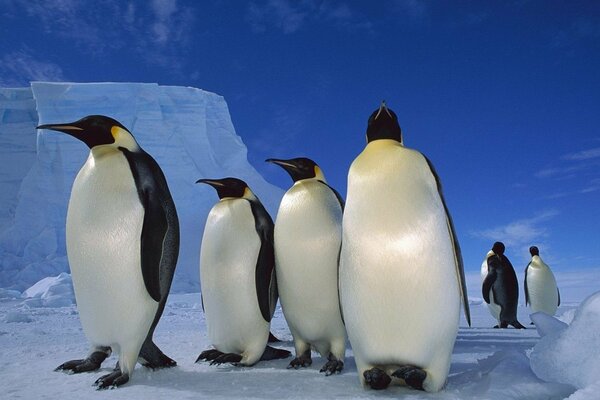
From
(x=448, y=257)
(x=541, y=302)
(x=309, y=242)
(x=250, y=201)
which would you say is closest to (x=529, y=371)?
(x=448, y=257)

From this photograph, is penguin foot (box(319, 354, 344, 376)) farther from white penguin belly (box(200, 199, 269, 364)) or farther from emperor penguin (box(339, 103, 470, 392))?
white penguin belly (box(200, 199, 269, 364))

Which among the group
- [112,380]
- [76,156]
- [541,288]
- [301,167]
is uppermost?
[76,156]

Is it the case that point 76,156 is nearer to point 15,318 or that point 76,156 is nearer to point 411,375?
point 15,318

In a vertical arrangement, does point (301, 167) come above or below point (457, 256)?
above

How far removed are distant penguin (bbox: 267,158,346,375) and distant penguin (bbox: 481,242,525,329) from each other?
5486 millimetres

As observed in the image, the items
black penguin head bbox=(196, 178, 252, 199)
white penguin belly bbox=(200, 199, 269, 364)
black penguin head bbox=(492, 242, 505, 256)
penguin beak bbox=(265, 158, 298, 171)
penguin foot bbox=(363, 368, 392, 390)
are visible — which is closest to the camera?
penguin foot bbox=(363, 368, 392, 390)

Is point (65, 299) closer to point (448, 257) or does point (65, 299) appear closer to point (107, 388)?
point (107, 388)

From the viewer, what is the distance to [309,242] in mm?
2748

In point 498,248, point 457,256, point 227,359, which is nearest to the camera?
point 457,256

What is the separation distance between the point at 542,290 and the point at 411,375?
24.1ft

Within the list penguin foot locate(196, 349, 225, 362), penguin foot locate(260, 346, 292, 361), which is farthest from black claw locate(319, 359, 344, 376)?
penguin foot locate(196, 349, 225, 362)

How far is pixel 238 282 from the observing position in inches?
115

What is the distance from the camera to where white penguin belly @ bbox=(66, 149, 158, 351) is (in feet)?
7.64

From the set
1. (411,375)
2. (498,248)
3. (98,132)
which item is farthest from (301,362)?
(498,248)
